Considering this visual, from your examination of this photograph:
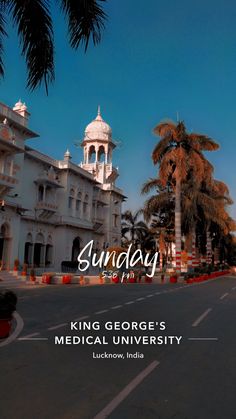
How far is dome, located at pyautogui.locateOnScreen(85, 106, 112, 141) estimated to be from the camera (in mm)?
49344

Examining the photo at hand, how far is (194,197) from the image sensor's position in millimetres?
37500

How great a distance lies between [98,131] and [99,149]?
2.37 m

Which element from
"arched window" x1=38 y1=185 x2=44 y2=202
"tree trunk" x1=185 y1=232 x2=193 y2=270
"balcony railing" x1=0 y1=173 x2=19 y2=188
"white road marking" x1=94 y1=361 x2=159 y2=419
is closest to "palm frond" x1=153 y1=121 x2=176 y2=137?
"tree trunk" x1=185 y1=232 x2=193 y2=270

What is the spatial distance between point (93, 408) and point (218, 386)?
1.79m

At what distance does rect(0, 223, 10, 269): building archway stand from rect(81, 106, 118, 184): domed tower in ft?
73.1

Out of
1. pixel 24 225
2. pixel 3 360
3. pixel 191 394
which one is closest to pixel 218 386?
pixel 191 394

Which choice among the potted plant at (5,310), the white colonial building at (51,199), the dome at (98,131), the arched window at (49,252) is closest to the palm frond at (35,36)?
the potted plant at (5,310)

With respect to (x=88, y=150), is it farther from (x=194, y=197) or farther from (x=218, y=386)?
(x=218, y=386)

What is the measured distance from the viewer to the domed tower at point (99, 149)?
49500 mm

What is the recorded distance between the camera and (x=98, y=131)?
49.7 meters

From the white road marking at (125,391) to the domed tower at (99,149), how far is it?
4429 cm

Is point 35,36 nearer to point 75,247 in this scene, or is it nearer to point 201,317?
point 201,317

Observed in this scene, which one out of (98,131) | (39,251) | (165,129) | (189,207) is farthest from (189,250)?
(98,131)

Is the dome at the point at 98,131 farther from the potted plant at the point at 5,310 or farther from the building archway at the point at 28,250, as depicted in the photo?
the potted plant at the point at 5,310
